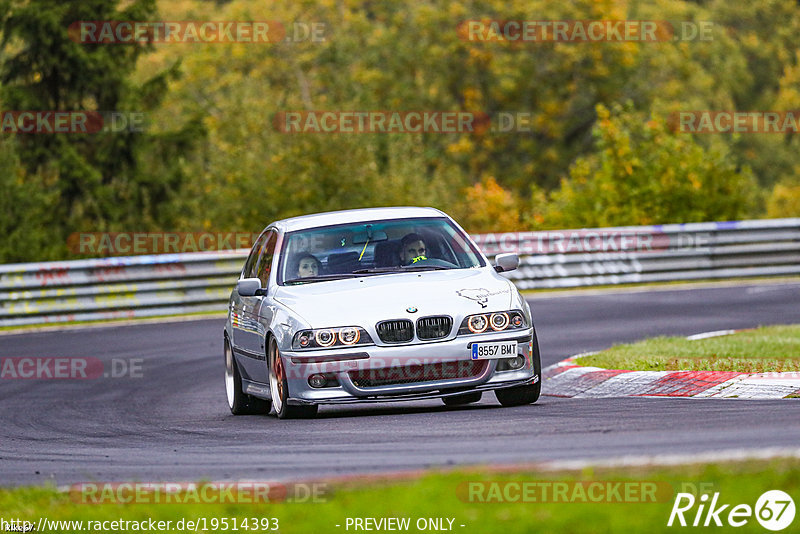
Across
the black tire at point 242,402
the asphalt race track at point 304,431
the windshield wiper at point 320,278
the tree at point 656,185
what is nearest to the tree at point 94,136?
the tree at point 656,185

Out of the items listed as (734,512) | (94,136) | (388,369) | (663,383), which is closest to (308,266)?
(388,369)

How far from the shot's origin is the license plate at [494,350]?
1060 centimetres

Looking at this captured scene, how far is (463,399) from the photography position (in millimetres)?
11867

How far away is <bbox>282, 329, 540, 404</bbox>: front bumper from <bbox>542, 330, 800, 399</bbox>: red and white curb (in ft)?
5.38

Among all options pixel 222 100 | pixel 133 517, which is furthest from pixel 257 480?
pixel 222 100

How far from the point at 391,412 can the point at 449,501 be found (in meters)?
4.99

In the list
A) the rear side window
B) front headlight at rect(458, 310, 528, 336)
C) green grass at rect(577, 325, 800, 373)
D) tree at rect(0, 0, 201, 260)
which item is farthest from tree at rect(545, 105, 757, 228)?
front headlight at rect(458, 310, 528, 336)

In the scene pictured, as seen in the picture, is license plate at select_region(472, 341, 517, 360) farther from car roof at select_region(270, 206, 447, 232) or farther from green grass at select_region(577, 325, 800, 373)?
green grass at select_region(577, 325, 800, 373)

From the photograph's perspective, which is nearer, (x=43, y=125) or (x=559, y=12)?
(x=43, y=125)

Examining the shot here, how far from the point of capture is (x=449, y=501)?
20.7 ft

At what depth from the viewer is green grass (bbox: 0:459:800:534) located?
5777 mm

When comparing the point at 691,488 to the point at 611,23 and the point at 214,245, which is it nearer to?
the point at 214,245

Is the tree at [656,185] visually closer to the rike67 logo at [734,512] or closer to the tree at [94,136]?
the tree at [94,136]

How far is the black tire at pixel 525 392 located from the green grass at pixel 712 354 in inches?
61.6
